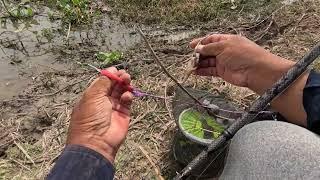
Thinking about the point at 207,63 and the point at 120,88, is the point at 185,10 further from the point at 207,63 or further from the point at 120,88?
the point at 120,88

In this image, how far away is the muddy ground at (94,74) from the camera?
9.30 ft

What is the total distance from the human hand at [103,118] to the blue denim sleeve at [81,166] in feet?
0.14

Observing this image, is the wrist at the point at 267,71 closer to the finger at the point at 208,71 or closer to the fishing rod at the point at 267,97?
the fishing rod at the point at 267,97

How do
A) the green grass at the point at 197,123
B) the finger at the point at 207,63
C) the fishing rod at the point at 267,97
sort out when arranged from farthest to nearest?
the green grass at the point at 197,123 → the finger at the point at 207,63 → the fishing rod at the point at 267,97

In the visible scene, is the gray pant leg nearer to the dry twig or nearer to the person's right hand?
the person's right hand

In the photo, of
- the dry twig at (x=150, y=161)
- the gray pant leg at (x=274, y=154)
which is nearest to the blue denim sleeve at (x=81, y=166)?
the gray pant leg at (x=274, y=154)

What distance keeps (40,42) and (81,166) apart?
9.02ft

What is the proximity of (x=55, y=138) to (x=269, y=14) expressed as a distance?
2.38m

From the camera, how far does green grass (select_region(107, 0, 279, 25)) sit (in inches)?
174

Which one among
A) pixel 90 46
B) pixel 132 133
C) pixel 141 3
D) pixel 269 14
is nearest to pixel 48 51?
pixel 90 46

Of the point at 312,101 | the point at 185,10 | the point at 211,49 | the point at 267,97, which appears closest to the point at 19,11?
the point at 185,10

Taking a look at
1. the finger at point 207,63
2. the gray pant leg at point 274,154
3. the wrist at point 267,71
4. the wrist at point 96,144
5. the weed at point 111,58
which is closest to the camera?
the gray pant leg at point 274,154

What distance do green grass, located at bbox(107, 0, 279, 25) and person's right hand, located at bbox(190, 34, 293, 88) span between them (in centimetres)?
209

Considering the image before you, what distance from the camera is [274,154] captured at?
4.61ft
